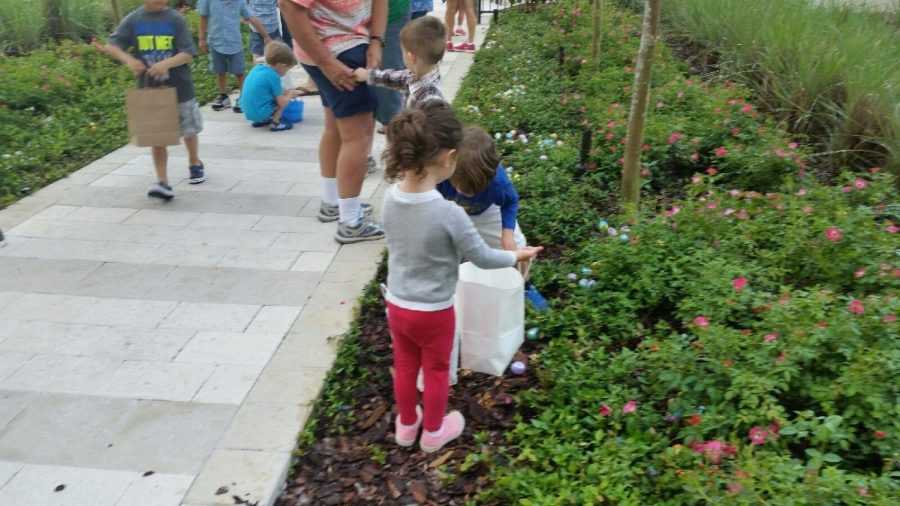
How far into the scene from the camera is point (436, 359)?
9.11 ft

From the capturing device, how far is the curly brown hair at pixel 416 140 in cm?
246

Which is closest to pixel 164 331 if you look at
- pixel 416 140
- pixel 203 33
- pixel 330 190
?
pixel 330 190

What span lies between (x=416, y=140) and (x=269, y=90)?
5.10m

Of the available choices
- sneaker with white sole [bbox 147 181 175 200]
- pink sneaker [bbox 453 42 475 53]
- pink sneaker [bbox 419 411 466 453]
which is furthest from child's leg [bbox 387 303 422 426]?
pink sneaker [bbox 453 42 475 53]

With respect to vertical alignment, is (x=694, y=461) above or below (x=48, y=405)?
above

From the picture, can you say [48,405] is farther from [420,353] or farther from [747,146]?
[747,146]

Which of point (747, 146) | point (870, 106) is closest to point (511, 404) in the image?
point (747, 146)

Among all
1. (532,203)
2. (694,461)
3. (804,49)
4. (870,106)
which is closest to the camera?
(694,461)

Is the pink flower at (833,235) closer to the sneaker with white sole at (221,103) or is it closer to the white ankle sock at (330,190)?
the white ankle sock at (330,190)

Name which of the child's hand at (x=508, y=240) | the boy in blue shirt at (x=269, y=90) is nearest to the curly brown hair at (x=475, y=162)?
the child's hand at (x=508, y=240)

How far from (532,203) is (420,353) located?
212cm

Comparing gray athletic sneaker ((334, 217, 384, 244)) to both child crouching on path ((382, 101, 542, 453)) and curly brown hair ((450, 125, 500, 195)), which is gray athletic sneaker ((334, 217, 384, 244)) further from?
child crouching on path ((382, 101, 542, 453))

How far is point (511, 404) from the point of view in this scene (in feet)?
10.6

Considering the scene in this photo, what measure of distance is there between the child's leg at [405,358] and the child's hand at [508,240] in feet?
2.34
